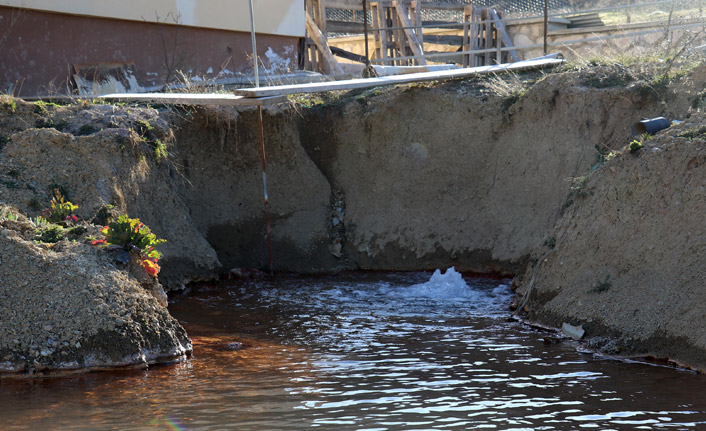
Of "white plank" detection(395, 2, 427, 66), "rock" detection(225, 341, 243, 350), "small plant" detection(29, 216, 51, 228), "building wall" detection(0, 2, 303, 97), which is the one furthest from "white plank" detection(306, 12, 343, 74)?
"rock" detection(225, 341, 243, 350)

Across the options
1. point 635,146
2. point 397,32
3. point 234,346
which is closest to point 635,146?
point 635,146

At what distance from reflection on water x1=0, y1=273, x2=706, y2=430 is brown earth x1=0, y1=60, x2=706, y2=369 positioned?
180 cm

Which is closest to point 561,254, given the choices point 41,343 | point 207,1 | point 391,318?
point 391,318

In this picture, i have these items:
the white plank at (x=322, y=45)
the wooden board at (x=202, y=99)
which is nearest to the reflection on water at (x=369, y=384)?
the wooden board at (x=202, y=99)

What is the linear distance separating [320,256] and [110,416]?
7670 millimetres

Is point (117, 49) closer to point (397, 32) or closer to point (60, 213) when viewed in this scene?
point (60, 213)

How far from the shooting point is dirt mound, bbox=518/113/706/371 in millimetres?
7969

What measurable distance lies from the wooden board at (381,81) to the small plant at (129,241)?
3.26 metres

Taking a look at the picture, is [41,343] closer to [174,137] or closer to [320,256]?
[174,137]

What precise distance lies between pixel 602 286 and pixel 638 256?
0.53 metres

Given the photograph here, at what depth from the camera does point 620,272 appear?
8953 mm

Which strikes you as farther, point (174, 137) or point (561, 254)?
point (174, 137)

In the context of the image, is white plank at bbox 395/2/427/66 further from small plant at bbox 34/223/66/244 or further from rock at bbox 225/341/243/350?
small plant at bbox 34/223/66/244

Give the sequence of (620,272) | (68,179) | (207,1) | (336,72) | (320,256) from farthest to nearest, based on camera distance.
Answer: (336,72) < (207,1) < (320,256) < (68,179) < (620,272)
